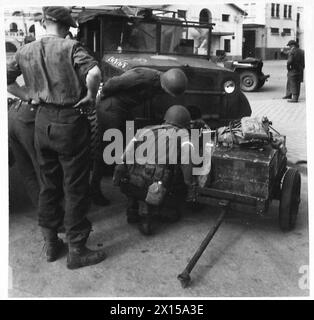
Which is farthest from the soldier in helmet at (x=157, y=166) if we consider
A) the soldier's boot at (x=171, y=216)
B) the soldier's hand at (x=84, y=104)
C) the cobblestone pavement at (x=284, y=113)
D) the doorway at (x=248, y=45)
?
the doorway at (x=248, y=45)

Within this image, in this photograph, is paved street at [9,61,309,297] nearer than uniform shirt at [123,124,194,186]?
Yes

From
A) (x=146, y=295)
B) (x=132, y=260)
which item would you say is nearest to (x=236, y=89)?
(x=132, y=260)

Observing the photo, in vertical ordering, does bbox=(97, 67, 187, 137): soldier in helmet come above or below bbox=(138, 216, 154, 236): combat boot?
above

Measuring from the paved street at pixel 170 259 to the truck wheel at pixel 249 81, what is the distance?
817 cm

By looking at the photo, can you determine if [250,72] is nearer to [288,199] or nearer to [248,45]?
[248,45]

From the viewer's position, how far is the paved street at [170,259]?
8.48 feet

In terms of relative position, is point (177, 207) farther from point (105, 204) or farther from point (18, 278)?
point (18, 278)

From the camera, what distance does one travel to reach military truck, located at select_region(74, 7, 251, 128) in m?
4.62

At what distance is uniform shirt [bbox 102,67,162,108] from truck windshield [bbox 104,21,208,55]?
1350mm

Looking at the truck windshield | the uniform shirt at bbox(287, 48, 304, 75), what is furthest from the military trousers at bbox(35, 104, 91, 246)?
the uniform shirt at bbox(287, 48, 304, 75)

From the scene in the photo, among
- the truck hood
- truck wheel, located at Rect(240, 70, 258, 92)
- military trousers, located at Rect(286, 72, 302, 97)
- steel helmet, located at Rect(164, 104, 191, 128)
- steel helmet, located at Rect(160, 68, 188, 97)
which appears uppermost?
the truck hood

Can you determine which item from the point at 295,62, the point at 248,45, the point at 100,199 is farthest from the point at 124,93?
the point at 248,45

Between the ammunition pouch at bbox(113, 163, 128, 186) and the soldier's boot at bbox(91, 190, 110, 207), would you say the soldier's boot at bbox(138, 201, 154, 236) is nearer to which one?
the ammunition pouch at bbox(113, 163, 128, 186)
